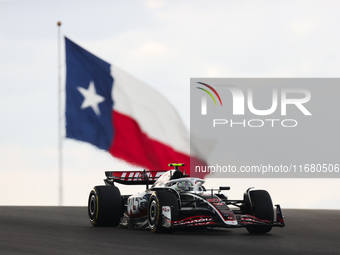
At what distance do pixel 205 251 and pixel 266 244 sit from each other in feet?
6.24

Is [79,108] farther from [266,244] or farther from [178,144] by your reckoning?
[266,244]

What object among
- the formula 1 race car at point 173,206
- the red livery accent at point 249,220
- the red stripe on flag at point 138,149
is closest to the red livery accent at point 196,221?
the formula 1 race car at point 173,206

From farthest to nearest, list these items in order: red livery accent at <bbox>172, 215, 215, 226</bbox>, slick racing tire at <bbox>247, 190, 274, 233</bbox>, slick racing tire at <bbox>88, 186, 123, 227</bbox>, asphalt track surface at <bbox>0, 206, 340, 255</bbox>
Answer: slick racing tire at <bbox>88, 186, 123, 227</bbox>, slick racing tire at <bbox>247, 190, 274, 233</bbox>, red livery accent at <bbox>172, 215, 215, 226</bbox>, asphalt track surface at <bbox>0, 206, 340, 255</bbox>

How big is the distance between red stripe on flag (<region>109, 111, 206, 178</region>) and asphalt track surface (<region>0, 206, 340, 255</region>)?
6.40 metres

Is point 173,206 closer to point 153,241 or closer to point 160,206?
point 160,206

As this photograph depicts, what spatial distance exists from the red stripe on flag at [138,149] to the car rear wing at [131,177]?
499 cm

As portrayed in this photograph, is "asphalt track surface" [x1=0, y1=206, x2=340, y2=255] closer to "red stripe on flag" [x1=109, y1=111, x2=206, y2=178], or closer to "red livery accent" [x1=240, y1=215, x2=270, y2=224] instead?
"red livery accent" [x1=240, y1=215, x2=270, y2=224]

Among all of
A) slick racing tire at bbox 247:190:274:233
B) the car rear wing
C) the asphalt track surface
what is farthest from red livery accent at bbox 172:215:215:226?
the car rear wing

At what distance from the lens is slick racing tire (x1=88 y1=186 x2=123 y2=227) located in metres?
15.5

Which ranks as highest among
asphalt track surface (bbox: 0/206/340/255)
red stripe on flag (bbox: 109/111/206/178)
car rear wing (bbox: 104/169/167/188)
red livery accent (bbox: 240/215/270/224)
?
red stripe on flag (bbox: 109/111/206/178)

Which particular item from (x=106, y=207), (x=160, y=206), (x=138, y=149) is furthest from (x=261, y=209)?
(x=138, y=149)

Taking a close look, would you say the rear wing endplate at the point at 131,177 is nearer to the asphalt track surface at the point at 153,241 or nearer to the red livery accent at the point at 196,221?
the asphalt track surface at the point at 153,241

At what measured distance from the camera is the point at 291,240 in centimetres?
1277

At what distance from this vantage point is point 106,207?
50.9 feet
